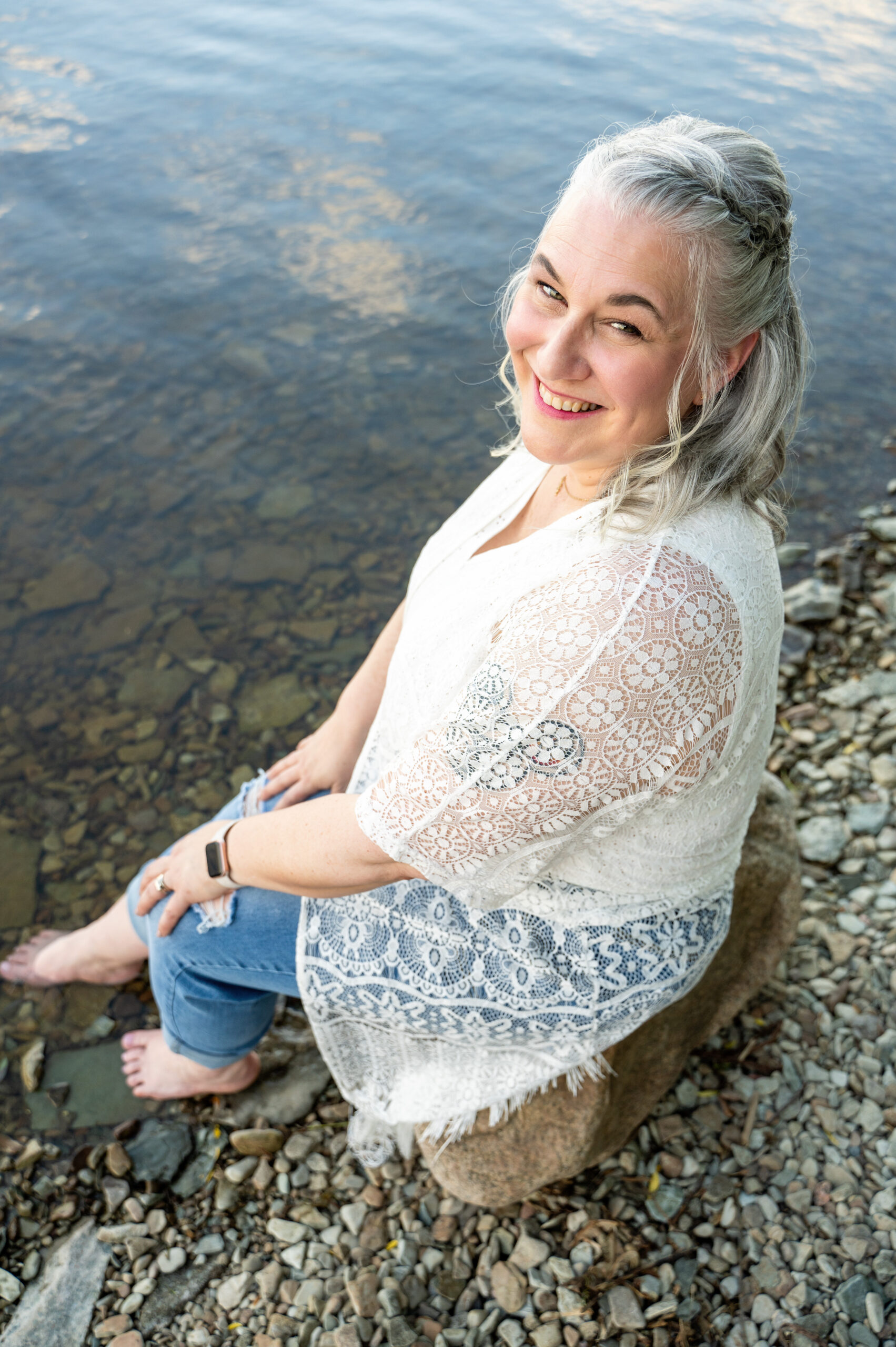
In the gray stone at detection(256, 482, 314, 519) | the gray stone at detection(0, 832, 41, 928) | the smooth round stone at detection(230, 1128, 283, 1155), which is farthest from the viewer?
the gray stone at detection(256, 482, 314, 519)

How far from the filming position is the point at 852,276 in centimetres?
836

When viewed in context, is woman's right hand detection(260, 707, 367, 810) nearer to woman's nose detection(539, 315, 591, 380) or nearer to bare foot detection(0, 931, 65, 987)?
bare foot detection(0, 931, 65, 987)

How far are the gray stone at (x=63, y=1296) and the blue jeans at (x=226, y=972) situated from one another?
534 mm

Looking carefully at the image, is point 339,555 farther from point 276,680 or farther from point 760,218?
point 760,218

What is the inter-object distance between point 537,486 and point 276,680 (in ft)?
8.50

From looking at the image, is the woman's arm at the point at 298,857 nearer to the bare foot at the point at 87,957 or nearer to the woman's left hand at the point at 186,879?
the woman's left hand at the point at 186,879

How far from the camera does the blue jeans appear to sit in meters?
2.35

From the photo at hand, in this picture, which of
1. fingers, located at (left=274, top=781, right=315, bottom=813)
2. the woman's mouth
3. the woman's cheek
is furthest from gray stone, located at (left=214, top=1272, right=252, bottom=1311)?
the woman's cheek

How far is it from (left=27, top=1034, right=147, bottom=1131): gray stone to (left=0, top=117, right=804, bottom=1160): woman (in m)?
0.72

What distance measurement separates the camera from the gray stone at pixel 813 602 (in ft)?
16.1

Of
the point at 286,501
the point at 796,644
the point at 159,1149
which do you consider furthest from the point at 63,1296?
the point at 286,501

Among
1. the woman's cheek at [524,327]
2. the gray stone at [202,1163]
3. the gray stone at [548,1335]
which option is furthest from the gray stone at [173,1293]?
the woman's cheek at [524,327]

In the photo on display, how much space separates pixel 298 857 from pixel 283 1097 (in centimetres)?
131

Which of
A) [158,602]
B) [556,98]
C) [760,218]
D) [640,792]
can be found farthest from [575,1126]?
[556,98]
